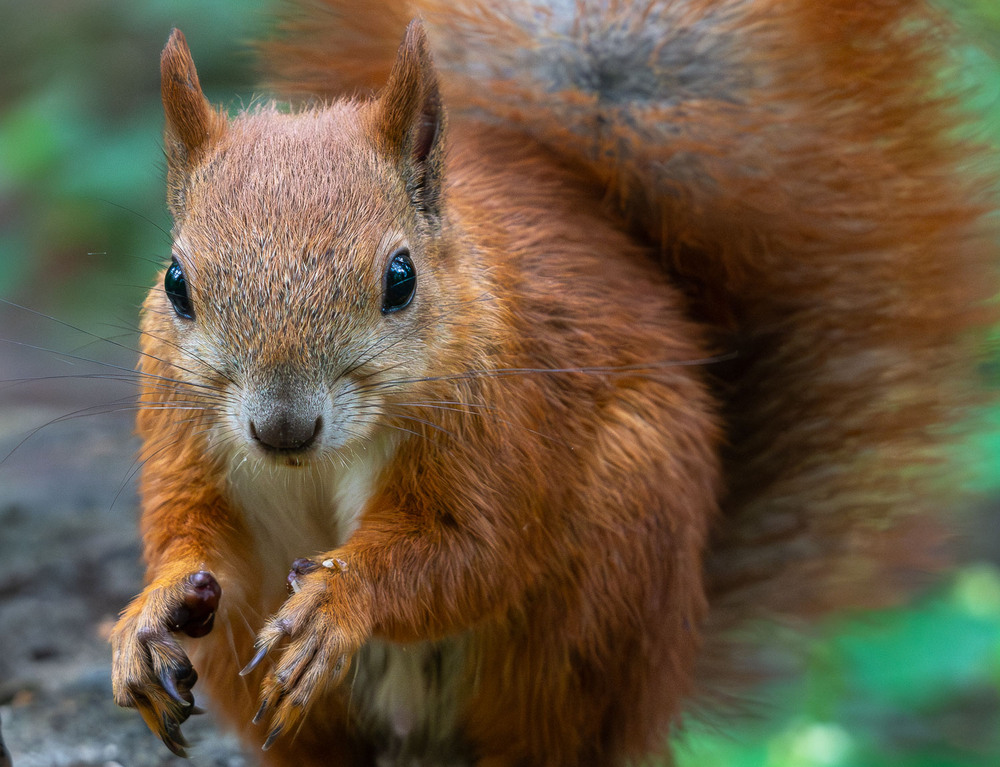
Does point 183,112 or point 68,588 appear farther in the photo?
point 68,588

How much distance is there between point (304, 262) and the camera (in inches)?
39.8

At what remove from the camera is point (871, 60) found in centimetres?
137

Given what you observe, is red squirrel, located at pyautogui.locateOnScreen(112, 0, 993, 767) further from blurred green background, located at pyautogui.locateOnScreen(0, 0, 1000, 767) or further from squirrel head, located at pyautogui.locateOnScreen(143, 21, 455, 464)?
blurred green background, located at pyautogui.locateOnScreen(0, 0, 1000, 767)

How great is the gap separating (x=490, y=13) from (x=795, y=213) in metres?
0.47

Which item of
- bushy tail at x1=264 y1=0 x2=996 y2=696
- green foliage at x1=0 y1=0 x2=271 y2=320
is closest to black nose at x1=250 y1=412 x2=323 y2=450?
bushy tail at x1=264 y1=0 x2=996 y2=696

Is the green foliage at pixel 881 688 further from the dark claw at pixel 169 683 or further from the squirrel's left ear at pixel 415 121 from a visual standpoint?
the squirrel's left ear at pixel 415 121

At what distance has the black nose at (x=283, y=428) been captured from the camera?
0.96 metres

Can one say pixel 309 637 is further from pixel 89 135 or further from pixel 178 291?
pixel 89 135

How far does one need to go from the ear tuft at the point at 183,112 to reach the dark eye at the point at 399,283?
0.24 meters

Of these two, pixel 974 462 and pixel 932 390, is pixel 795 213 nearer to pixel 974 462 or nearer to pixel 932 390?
pixel 932 390

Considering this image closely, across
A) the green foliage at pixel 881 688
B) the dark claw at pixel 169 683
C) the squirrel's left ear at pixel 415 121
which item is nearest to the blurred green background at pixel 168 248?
the green foliage at pixel 881 688

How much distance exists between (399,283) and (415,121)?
0.19 m

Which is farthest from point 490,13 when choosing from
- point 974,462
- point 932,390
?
point 974,462

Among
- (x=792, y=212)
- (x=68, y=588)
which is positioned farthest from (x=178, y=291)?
(x=68, y=588)
